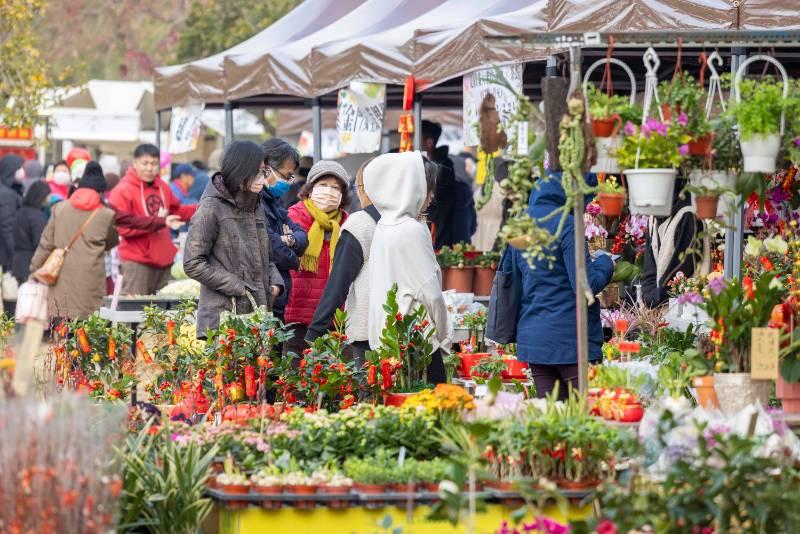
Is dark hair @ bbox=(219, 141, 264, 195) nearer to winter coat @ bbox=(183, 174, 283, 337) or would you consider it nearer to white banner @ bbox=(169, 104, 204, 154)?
winter coat @ bbox=(183, 174, 283, 337)

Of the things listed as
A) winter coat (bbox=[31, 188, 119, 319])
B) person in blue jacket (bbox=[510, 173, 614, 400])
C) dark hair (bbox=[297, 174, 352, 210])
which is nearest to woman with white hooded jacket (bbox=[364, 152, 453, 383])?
person in blue jacket (bbox=[510, 173, 614, 400])

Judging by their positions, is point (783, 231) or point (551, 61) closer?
point (783, 231)

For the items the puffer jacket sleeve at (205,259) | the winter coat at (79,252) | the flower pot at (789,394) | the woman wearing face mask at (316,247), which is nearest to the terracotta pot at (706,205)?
the flower pot at (789,394)

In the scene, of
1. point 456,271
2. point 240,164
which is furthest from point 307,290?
point 456,271

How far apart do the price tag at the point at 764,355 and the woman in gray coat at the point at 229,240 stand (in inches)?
111

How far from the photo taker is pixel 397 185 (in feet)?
21.8

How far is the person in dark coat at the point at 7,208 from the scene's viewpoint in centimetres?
1480

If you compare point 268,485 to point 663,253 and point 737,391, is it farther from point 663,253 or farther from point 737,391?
point 663,253

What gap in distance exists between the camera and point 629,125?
501 cm

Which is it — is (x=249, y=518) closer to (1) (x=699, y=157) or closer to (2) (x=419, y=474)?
(2) (x=419, y=474)

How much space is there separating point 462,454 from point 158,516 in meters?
1.03

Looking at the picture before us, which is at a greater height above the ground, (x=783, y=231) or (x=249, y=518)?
(x=783, y=231)

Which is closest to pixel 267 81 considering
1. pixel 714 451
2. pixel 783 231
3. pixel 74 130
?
pixel 783 231

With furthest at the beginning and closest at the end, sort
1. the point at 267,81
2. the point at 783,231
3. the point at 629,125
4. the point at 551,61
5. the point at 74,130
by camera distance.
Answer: the point at 74,130 < the point at 267,81 < the point at 551,61 < the point at 783,231 < the point at 629,125
